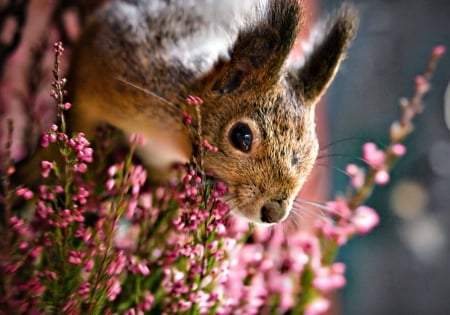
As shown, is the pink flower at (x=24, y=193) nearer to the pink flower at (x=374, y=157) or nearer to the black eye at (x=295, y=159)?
the black eye at (x=295, y=159)

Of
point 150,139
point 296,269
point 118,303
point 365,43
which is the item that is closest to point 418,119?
point 365,43

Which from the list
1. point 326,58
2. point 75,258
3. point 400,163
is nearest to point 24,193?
point 75,258

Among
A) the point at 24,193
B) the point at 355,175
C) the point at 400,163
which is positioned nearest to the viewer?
the point at 24,193

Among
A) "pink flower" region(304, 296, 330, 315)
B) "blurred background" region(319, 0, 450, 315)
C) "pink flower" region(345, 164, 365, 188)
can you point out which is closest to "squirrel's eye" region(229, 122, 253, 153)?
"pink flower" region(345, 164, 365, 188)

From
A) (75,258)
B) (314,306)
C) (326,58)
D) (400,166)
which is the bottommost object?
(75,258)

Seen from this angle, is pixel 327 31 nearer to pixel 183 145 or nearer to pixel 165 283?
pixel 183 145

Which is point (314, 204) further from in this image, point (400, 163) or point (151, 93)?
point (400, 163)
